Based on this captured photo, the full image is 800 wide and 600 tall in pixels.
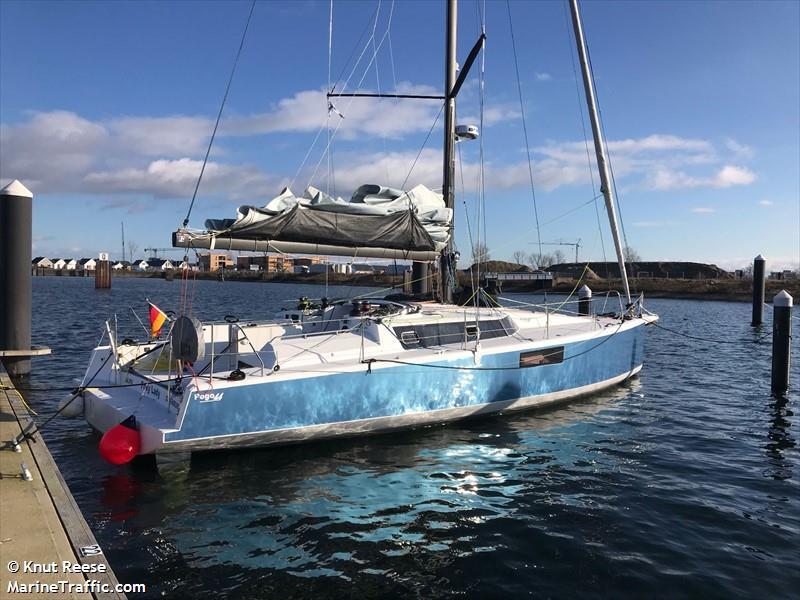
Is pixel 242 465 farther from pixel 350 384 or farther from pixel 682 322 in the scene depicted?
pixel 682 322

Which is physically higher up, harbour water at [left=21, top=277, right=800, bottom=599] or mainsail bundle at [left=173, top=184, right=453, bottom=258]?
mainsail bundle at [left=173, top=184, right=453, bottom=258]

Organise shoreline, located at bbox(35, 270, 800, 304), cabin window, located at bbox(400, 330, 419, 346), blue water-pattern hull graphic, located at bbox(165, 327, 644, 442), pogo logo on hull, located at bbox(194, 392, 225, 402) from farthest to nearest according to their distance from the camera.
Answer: shoreline, located at bbox(35, 270, 800, 304) < cabin window, located at bbox(400, 330, 419, 346) < blue water-pattern hull graphic, located at bbox(165, 327, 644, 442) < pogo logo on hull, located at bbox(194, 392, 225, 402)

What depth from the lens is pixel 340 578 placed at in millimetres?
5734

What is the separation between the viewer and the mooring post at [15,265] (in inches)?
517

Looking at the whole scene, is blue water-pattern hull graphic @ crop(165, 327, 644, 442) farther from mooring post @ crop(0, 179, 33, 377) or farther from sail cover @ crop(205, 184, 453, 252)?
mooring post @ crop(0, 179, 33, 377)

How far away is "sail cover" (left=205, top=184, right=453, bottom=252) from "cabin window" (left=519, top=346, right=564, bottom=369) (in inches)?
119

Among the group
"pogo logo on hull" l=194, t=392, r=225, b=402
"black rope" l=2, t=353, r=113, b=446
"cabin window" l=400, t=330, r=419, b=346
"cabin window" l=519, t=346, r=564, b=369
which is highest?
"cabin window" l=400, t=330, r=419, b=346

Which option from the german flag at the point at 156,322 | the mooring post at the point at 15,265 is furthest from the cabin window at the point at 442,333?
the mooring post at the point at 15,265

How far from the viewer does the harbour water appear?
229 inches

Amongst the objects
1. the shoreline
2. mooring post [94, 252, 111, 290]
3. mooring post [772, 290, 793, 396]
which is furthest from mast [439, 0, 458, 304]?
mooring post [94, 252, 111, 290]

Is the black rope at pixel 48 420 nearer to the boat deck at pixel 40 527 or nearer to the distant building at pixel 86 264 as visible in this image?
the boat deck at pixel 40 527

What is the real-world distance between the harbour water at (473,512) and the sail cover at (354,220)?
146 inches

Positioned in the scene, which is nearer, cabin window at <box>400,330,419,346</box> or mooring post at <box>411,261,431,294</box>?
cabin window at <box>400,330,419,346</box>

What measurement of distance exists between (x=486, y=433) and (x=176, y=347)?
553 centimetres
